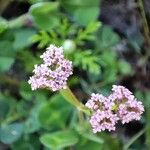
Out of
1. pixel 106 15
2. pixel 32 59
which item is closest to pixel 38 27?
pixel 32 59

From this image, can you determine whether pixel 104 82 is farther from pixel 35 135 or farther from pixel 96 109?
pixel 96 109

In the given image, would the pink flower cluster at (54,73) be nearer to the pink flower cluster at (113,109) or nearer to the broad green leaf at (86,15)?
the pink flower cluster at (113,109)

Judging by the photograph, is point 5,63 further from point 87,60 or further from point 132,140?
point 132,140

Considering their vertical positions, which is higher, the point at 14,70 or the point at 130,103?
the point at 130,103

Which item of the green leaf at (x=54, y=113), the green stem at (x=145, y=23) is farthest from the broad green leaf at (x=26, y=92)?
the green stem at (x=145, y=23)

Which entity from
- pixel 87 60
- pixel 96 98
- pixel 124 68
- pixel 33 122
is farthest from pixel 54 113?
pixel 96 98

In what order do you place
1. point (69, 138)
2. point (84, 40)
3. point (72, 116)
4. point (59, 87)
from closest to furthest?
point (59, 87) → point (69, 138) → point (72, 116) → point (84, 40)

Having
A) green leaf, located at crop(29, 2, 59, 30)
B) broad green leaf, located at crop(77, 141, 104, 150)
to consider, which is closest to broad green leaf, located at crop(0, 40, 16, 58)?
green leaf, located at crop(29, 2, 59, 30)

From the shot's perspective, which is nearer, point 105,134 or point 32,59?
point 105,134
